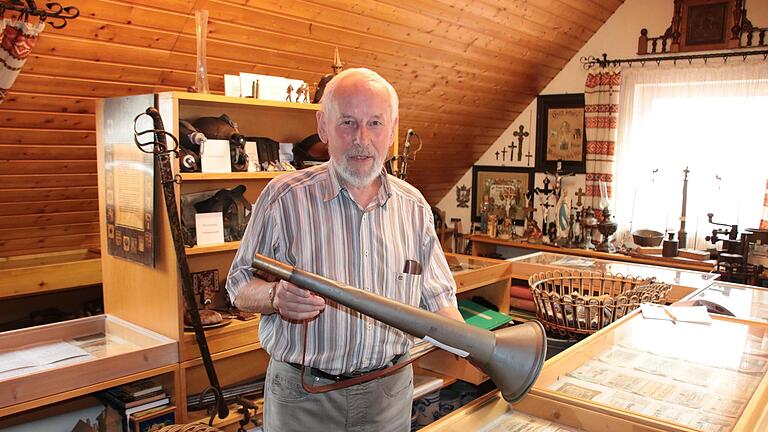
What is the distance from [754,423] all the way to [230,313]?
7.04 ft

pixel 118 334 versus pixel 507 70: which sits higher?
pixel 507 70

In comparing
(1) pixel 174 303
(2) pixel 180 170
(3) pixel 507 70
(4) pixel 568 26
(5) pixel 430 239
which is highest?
(4) pixel 568 26

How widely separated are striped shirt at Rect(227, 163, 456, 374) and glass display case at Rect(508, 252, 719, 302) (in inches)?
69.1

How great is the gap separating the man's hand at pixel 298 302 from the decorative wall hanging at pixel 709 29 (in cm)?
477

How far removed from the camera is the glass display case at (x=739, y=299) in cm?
227

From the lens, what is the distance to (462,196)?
6465mm

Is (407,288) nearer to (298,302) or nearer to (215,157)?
(298,302)

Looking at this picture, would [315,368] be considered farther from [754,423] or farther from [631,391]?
[754,423]

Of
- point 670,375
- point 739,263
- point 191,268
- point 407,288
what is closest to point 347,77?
point 407,288

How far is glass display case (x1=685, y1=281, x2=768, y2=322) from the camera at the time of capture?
227cm

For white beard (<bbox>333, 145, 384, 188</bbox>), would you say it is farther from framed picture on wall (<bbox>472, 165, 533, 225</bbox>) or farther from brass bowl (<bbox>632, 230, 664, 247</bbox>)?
framed picture on wall (<bbox>472, 165, 533, 225</bbox>)

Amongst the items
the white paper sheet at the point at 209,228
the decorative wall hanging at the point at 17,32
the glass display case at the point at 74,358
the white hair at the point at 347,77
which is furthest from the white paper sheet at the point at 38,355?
the white hair at the point at 347,77

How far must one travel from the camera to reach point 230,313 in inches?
113

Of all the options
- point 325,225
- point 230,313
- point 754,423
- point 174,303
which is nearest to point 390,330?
point 325,225
